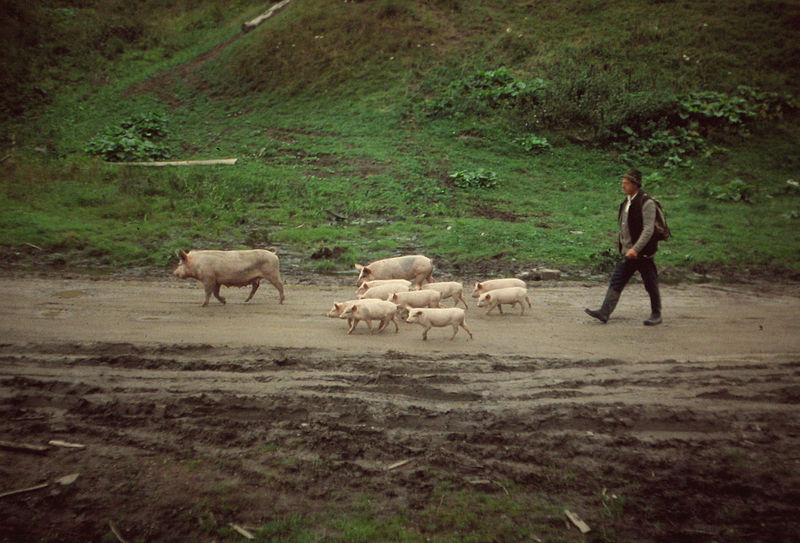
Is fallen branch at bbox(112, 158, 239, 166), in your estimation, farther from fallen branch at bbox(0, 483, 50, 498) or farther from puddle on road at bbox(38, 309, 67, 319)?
fallen branch at bbox(0, 483, 50, 498)

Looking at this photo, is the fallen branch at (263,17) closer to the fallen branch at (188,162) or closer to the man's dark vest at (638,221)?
the fallen branch at (188,162)

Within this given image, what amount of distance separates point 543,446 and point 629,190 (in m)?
5.10

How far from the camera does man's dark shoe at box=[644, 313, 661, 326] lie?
9234 millimetres

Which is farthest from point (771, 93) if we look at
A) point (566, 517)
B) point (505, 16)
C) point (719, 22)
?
point (566, 517)

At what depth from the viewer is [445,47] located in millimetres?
29312

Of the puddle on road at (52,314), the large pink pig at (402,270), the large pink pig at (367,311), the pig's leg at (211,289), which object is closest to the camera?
the large pink pig at (367,311)

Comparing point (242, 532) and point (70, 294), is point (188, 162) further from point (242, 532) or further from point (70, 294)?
point (242, 532)

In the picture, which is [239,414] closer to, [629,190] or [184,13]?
[629,190]

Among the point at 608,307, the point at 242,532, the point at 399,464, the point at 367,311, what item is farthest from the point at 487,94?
the point at 242,532

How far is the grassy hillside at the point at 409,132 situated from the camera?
573 inches

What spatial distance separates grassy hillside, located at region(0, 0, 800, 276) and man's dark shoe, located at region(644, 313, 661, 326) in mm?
3870

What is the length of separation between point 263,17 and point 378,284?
30227mm

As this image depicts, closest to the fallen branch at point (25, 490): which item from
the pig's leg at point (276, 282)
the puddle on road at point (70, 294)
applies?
the pig's leg at point (276, 282)

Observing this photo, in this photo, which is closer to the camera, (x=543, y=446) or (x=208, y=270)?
(x=543, y=446)
